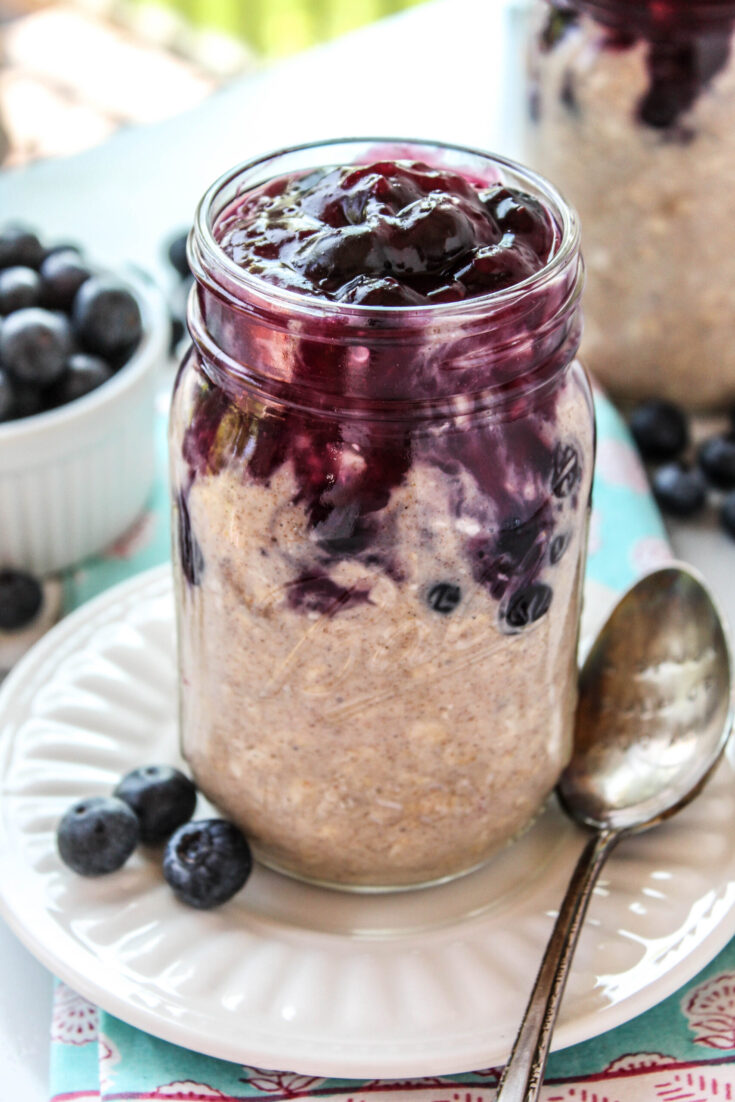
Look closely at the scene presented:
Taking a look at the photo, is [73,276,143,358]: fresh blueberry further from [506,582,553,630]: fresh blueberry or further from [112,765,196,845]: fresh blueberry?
[506,582,553,630]: fresh blueberry

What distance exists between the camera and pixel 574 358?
0.74 metres

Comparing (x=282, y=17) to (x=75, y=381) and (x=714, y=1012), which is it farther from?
(x=714, y=1012)

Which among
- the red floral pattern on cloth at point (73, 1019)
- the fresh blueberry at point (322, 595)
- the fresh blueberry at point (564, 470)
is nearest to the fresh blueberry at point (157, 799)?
the red floral pattern on cloth at point (73, 1019)

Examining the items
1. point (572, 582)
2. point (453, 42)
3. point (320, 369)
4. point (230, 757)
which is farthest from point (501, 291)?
point (453, 42)

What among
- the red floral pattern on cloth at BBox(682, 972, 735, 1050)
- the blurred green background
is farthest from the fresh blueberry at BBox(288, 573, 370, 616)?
the blurred green background

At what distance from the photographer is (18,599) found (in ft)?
3.75

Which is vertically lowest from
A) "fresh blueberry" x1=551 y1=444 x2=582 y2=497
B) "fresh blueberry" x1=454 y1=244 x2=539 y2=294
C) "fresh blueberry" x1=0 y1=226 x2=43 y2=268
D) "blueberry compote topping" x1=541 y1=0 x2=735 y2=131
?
"fresh blueberry" x1=0 y1=226 x2=43 y2=268

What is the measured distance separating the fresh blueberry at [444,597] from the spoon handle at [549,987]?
0.23 m

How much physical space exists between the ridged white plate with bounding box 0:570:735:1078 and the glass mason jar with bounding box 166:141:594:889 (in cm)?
4

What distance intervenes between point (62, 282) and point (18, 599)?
13.3 inches

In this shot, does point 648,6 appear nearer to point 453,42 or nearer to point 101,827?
point 101,827

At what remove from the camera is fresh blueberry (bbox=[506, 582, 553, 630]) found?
0.72 m

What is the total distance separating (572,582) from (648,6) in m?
0.70

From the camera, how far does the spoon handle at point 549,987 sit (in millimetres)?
674
